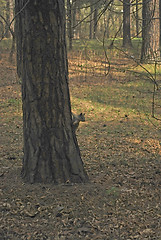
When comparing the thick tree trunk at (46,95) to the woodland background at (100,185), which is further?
the thick tree trunk at (46,95)

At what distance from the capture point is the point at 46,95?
13.4 ft

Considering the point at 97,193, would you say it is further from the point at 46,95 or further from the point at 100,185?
the point at 46,95

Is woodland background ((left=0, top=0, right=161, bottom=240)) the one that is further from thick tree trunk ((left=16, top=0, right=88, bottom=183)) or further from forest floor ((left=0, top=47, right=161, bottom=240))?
thick tree trunk ((left=16, top=0, right=88, bottom=183))

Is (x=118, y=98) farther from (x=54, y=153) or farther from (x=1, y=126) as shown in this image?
(x=54, y=153)

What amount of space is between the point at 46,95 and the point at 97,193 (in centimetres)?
154

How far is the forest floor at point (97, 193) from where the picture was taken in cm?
348

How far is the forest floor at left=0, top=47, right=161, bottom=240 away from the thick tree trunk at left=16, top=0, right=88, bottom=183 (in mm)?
290

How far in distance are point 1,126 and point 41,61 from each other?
4801 millimetres

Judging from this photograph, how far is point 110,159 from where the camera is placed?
5.95 m

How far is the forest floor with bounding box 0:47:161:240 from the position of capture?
3480 millimetres

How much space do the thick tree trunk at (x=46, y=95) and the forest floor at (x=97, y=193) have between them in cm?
29

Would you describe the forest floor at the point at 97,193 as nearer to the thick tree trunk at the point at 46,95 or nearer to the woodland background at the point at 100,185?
the woodland background at the point at 100,185

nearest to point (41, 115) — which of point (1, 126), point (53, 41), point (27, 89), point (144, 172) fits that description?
point (27, 89)

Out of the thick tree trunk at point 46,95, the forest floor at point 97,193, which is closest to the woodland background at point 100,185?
the forest floor at point 97,193
